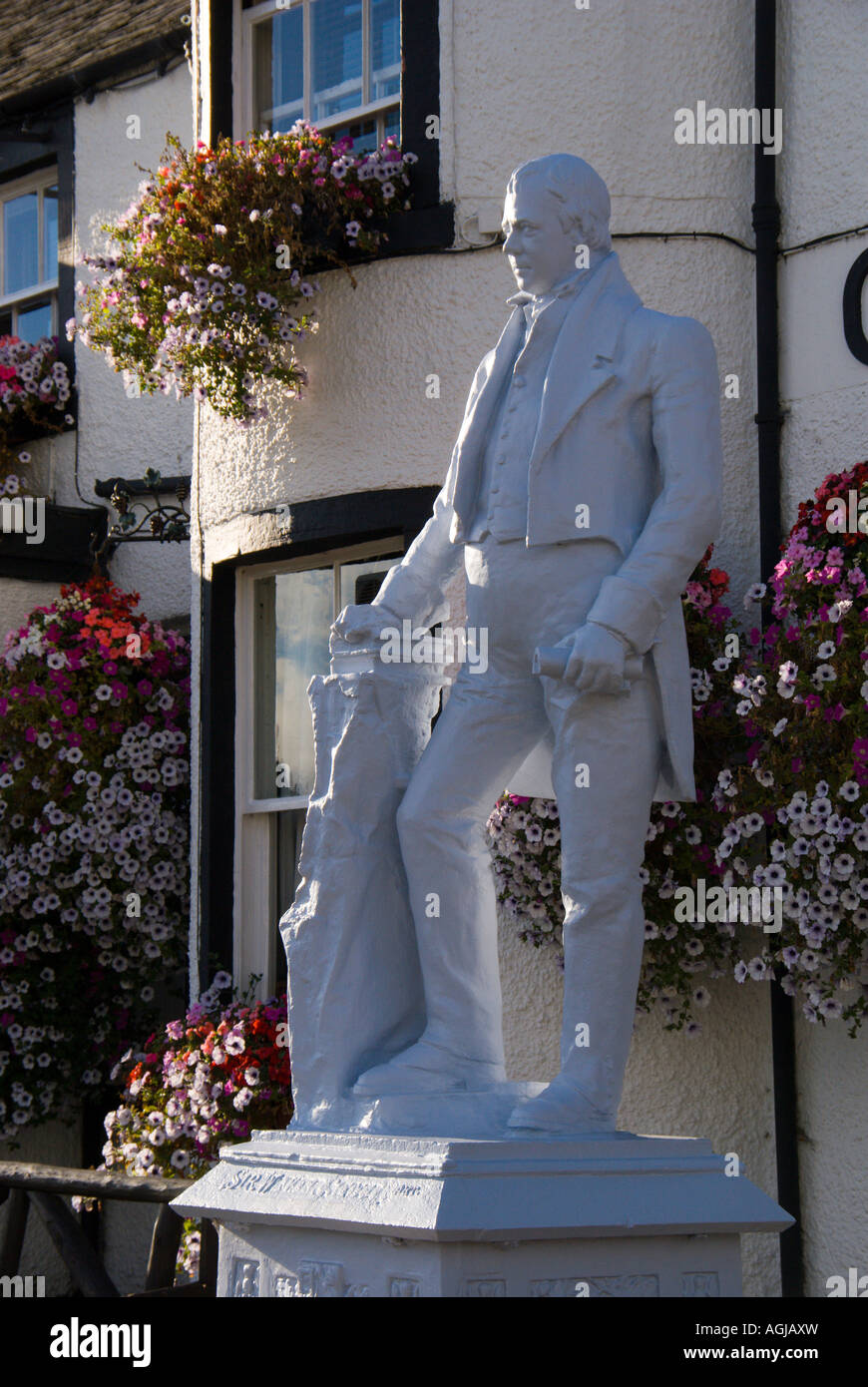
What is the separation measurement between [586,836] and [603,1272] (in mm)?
997

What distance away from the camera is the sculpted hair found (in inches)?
190

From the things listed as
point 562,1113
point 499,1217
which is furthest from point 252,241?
point 499,1217

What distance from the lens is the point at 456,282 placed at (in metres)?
7.40

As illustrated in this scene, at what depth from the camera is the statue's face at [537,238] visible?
4824 mm

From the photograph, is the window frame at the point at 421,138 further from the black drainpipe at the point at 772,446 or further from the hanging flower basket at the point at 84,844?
the hanging flower basket at the point at 84,844

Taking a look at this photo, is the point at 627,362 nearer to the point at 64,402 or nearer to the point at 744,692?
the point at 744,692

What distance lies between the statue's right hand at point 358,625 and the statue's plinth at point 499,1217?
4.11 ft

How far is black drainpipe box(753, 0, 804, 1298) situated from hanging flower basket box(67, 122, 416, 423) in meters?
1.38

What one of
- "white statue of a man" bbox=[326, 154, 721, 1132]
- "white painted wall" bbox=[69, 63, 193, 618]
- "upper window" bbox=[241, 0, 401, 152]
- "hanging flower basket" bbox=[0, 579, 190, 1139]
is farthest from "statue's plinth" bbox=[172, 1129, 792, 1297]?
"white painted wall" bbox=[69, 63, 193, 618]

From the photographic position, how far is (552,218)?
15.9 feet

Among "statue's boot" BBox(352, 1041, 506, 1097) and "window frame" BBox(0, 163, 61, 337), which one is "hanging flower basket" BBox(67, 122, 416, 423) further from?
"statue's boot" BBox(352, 1041, 506, 1097)

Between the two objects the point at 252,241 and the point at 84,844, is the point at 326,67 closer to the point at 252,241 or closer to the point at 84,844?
the point at 252,241

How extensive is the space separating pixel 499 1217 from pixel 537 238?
2365mm

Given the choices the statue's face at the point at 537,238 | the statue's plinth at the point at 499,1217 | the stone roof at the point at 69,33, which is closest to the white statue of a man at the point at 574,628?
the statue's face at the point at 537,238
